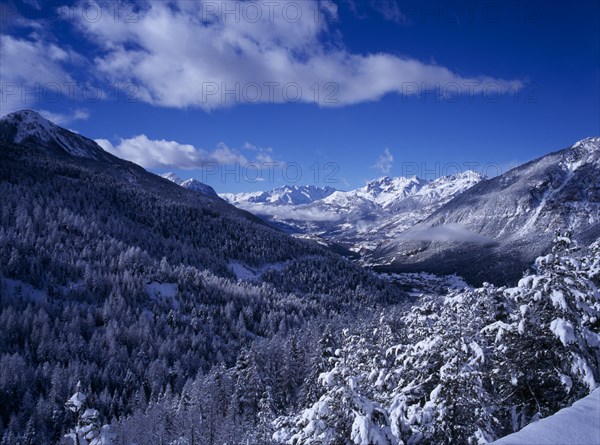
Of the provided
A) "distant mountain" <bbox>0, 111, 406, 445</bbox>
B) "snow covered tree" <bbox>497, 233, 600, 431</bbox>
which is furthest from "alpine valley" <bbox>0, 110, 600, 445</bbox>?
"distant mountain" <bbox>0, 111, 406, 445</bbox>

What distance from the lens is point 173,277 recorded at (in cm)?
17050

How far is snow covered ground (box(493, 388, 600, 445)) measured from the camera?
709 cm

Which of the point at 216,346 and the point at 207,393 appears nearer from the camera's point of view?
the point at 207,393

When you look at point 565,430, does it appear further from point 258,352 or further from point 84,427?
point 258,352

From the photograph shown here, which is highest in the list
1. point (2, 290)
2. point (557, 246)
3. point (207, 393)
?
point (557, 246)

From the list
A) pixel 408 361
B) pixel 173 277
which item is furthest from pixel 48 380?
pixel 408 361

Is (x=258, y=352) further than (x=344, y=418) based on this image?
Yes

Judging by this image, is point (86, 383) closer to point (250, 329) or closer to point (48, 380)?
point (48, 380)

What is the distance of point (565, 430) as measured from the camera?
7.43 metres

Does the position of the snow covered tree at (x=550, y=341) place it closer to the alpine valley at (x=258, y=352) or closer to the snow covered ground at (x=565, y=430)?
the alpine valley at (x=258, y=352)

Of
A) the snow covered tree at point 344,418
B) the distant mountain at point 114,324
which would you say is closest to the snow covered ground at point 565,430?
the snow covered tree at point 344,418

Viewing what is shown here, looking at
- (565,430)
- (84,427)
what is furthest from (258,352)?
(565,430)

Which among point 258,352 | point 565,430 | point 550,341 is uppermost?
point 550,341

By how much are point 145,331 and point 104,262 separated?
191 feet
